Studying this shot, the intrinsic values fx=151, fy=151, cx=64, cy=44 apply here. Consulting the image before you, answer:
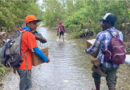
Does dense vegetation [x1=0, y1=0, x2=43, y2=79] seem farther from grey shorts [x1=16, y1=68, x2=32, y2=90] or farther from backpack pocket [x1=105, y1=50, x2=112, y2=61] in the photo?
backpack pocket [x1=105, y1=50, x2=112, y2=61]

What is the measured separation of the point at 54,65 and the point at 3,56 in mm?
3673

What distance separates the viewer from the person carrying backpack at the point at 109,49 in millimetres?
2900

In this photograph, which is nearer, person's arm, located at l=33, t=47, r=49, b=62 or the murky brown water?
person's arm, located at l=33, t=47, r=49, b=62

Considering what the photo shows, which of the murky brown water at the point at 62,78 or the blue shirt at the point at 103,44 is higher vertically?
the blue shirt at the point at 103,44

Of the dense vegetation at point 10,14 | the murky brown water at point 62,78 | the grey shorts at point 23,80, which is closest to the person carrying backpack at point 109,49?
the murky brown water at point 62,78

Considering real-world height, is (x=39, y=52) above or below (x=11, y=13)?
below

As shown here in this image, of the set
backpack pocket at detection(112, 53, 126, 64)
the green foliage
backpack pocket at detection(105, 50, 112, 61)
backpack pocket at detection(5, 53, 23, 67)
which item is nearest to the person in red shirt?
backpack pocket at detection(5, 53, 23, 67)

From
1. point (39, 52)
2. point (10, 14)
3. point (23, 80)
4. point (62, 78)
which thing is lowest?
point (62, 78)

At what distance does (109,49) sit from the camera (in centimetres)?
297

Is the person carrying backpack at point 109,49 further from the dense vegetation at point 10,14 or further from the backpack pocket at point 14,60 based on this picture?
the dense vegetation at point 10,14

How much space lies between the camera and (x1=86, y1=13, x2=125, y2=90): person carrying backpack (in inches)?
114

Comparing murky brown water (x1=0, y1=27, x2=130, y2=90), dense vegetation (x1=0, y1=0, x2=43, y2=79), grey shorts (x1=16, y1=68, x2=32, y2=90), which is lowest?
murky brown water (x1=0, y1=27, x2=130, y2=90)

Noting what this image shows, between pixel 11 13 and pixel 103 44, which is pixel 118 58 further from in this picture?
pixel 11 13

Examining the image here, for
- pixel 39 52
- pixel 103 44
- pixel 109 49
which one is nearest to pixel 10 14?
pixel 39 52
